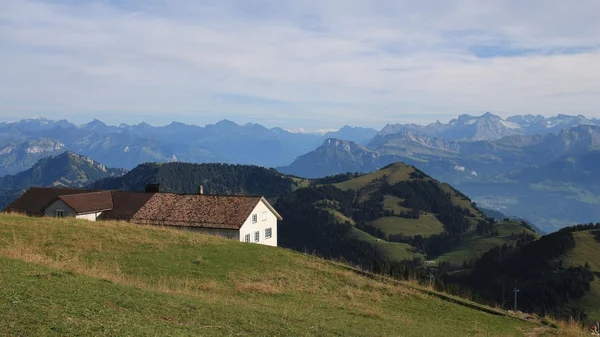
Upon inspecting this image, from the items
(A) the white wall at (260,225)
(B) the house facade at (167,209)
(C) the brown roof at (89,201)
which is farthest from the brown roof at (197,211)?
(C) the brown roof at (89,201)

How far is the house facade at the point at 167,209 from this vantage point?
204 ft

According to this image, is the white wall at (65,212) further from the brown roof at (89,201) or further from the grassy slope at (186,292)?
the grassy slope at (186,292)

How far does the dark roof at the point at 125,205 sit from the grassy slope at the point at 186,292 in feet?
77.1

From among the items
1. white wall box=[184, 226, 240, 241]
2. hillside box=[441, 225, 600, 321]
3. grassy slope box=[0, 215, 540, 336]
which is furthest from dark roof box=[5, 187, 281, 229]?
hillside box=[441, 225, 600, 321]

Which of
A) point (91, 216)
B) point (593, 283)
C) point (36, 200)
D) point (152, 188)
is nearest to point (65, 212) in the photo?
point (91, 216)

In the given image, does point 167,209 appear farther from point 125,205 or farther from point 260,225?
point 260,225

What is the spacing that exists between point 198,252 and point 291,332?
20724 mm

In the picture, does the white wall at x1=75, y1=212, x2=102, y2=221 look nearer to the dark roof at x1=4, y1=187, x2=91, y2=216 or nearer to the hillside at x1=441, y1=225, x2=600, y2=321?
the dark roof at x1=4, y1=187, x2=91, y2=216

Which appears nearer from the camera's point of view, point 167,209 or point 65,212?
point 65,212

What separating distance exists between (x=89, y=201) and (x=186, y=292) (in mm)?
49550

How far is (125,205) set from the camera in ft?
224

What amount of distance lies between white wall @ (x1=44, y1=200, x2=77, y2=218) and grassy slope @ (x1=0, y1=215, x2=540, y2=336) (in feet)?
73.8

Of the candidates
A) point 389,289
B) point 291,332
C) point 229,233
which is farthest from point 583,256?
point 291,332

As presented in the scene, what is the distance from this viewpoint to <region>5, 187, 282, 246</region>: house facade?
6209cm
